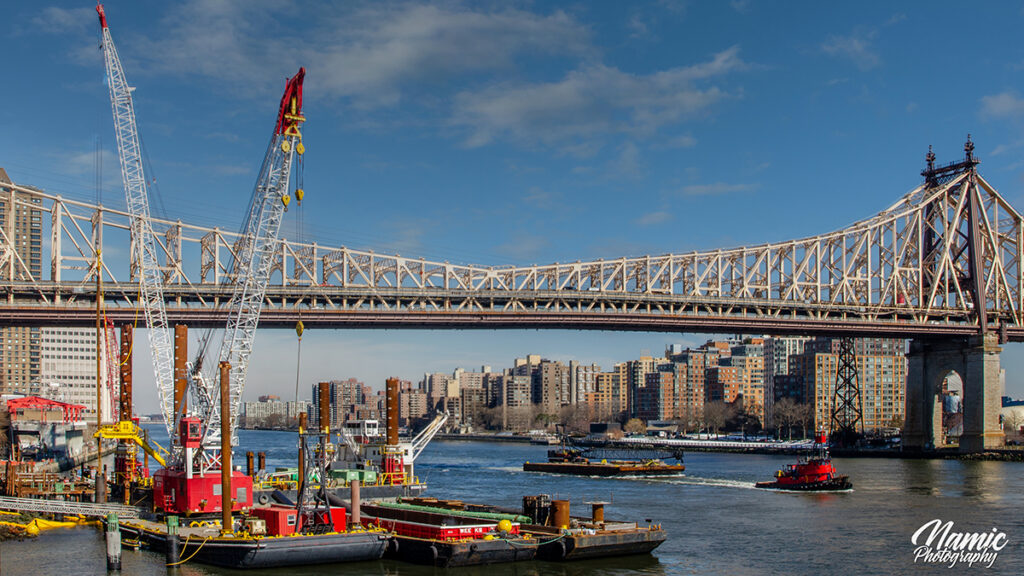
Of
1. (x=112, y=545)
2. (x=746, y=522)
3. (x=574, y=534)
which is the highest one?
(x=112, y=545)

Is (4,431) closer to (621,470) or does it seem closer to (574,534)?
(621,470)

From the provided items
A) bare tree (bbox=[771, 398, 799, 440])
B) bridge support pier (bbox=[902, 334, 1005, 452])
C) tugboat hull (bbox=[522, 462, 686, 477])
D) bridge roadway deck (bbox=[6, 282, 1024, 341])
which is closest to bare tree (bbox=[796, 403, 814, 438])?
bare tree (bbox=[771, 398, 799, 440])

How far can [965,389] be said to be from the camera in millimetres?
107062

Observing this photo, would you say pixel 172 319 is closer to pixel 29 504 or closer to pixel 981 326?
pixel 29 504

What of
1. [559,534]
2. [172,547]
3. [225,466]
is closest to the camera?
[172,547]

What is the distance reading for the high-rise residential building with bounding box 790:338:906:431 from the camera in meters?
186

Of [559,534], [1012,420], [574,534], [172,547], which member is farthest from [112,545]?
[1012,420]

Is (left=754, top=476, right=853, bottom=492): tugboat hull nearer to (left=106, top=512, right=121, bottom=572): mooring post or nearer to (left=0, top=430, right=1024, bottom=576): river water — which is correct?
(left=0, top=430, right=1024, bottom=576): river water

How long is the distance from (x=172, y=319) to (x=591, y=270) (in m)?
42.4

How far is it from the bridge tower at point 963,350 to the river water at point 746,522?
1363cm

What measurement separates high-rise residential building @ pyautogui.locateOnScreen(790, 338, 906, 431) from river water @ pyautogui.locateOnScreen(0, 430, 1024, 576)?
93.9m

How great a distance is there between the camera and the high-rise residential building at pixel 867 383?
18600cm

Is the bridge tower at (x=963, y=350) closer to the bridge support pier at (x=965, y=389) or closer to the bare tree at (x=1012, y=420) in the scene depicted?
the bridge support pier at (x=965, y=389)

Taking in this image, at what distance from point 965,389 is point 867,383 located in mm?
86464
